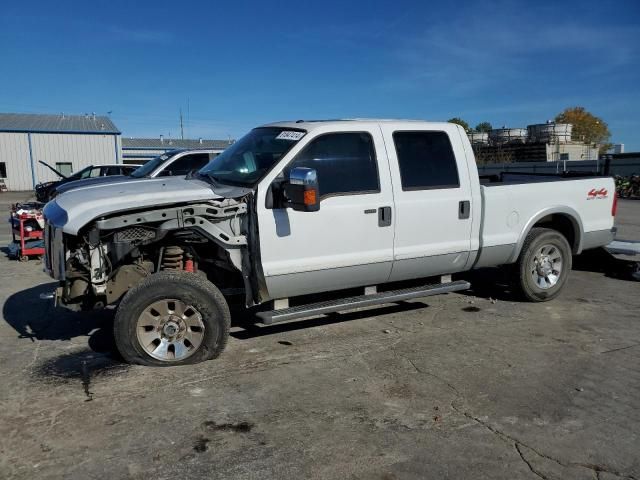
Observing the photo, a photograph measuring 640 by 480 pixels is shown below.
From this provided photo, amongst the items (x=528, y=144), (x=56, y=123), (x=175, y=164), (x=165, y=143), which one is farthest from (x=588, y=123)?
(x=175, y=164)

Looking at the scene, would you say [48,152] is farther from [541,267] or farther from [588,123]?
[588,123]

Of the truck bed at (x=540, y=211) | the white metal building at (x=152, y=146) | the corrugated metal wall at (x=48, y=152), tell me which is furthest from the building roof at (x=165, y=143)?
the truck bed at (x=540, y=211)

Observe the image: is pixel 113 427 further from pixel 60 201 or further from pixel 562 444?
pixel 562 444

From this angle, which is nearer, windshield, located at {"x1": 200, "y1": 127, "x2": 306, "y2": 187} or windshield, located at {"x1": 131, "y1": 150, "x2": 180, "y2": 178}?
windshield, located at {"x1": 200, "y1": 127, "x2": 306, "y2": 187}

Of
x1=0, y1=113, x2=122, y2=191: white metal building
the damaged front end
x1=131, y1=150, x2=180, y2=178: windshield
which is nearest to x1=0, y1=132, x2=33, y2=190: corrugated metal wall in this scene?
x1=0, y1=113, x2=122, y2=191: white metal building

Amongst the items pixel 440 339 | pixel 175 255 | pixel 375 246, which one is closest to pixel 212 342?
pixel 175 255

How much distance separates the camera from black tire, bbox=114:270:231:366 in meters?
4.24

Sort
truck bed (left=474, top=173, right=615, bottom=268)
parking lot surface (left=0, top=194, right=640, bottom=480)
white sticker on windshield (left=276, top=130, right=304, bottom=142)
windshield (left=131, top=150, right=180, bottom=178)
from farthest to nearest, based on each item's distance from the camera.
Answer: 1. windshield (left=131, top=150, right=180, bottom=178)
2. truck bed (left=474, top=173, right=615, bottom=268)
3. white sticker on windshield (left=276, top=130, right=304, bottom=142)
4. parking lot surface (left=0, top=194, right=640, bottom=480)

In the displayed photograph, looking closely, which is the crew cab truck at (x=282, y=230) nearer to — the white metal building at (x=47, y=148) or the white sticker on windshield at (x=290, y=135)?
the white sticker on windshield at (x=290, y=135)

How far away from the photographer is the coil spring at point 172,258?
464cm

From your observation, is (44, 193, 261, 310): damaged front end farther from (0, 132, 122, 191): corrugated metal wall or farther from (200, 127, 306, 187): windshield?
(0, 132, 122, 191): corrugated metal wall

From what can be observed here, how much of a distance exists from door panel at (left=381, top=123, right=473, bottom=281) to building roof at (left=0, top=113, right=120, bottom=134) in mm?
40071

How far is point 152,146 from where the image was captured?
54.9 metres

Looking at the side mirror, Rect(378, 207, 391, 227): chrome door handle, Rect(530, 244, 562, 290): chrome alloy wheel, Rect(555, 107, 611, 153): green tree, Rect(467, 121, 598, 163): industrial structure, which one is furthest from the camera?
Rect(555, 107, 611, 153): green tree
